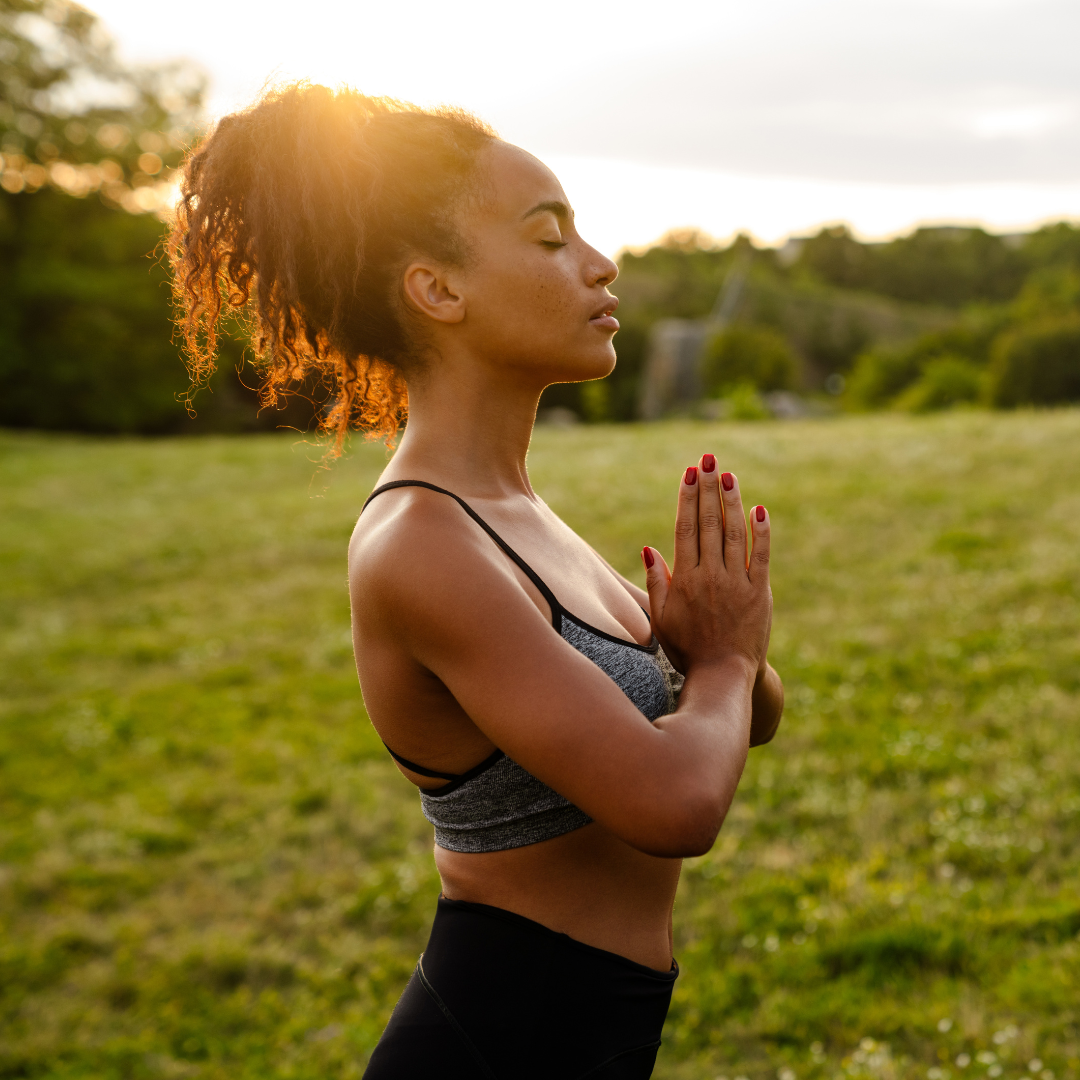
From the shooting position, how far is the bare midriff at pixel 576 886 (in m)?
1.76

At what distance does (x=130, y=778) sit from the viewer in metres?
7.24

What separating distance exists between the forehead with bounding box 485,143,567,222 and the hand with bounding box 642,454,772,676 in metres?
0.56

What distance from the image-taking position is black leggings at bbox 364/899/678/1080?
1.74 m

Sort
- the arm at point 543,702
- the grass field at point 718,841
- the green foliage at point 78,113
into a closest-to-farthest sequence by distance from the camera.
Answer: the arm at point 543,702 → the grass field at point 718,841 → the green foliage at point 78,113

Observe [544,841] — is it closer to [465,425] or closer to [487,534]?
[487,534]

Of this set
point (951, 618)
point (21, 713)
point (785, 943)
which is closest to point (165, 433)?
point (21, 713)

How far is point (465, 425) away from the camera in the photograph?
181cm

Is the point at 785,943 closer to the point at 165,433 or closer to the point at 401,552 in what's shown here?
→ the point at 401,552

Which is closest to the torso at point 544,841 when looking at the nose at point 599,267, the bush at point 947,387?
the nose at point 599,267

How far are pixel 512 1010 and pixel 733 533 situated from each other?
3.14 feet

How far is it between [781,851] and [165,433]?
124ft

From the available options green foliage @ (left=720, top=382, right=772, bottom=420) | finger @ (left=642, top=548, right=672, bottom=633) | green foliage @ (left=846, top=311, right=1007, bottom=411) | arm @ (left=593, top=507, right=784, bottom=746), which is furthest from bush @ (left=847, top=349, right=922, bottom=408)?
finger @ (left=642, top=548, right=672, bottom=633)

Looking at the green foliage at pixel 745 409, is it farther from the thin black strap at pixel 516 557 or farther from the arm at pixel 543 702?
the arm at pixel 543 702

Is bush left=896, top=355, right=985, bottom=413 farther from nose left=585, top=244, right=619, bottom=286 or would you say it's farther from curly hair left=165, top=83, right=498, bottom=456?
curly hair left=165, top=83, right=498, bottom=456
